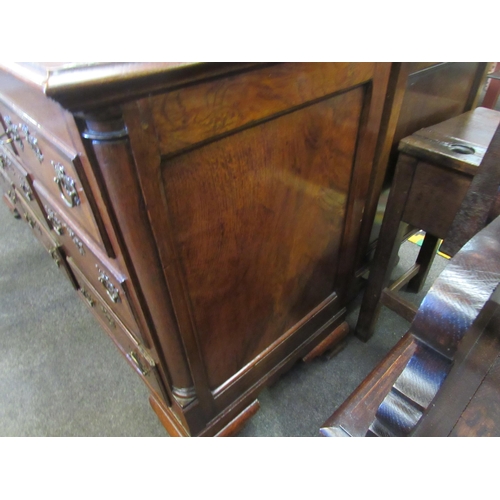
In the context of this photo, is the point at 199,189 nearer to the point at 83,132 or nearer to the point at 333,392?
the point at 83,132

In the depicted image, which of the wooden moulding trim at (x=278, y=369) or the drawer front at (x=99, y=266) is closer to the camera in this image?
the drawer front at (x=99, y=266)

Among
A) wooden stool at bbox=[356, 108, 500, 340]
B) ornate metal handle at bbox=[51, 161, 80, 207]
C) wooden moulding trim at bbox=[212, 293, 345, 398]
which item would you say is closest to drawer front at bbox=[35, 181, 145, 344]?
ornate metal handle at bbox=[51, 161, 80, 207]

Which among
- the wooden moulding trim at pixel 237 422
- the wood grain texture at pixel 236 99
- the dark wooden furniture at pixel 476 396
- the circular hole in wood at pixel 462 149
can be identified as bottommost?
the wooden moulding trim at pixel 237 422

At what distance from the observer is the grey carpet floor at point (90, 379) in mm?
926

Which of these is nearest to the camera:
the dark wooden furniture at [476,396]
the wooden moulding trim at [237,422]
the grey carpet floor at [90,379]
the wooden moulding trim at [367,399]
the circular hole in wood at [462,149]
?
the dark wooden furniture at [476,396]

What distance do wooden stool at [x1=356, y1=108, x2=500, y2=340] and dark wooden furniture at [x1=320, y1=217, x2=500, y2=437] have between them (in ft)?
0.97

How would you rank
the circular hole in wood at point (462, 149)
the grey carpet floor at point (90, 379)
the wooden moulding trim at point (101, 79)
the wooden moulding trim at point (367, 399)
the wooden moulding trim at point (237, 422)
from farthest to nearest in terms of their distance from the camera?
the grey carpet floor at point (90, 379) → the wooden moulding trim at point (237, 422) → the circular hole in wood at point (462, 149) → the wooden moulding trim at point (367, 399) → the wooden moulding trim at point (101, 79)

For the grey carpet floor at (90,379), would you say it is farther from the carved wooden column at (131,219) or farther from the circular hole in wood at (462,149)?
the circular hole in wood at (462,149)

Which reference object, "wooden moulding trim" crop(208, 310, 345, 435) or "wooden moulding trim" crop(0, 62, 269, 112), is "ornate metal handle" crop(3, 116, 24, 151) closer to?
"wooden moulding trim" crop(0, 62, 269, 112)

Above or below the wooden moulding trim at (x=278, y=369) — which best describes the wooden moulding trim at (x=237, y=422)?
below

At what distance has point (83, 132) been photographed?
1.14 feet

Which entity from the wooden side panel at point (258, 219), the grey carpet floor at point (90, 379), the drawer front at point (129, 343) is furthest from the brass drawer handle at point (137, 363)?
the grey carpet floor at point (90, 379)

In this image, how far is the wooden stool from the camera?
2.17 ft

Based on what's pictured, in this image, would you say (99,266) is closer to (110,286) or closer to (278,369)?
(110,286)
